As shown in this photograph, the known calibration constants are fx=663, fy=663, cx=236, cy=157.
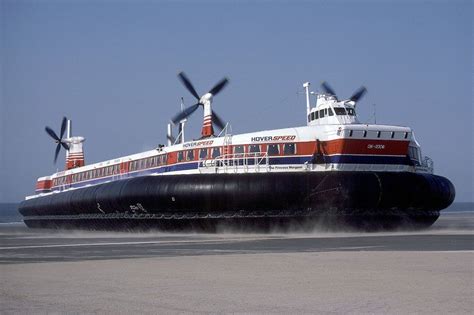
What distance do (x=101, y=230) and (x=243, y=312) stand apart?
22.7 metres

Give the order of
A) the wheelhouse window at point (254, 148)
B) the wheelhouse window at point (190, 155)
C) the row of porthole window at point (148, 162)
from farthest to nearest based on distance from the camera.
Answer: the row of porthole window at point (148, 162) < the wheelhouse window at point (190, 155) < the wheelhouse window at point (254, 148)

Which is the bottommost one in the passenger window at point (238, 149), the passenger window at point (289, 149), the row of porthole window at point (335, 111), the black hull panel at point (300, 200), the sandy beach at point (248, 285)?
the sandy beach at point (248, 285)

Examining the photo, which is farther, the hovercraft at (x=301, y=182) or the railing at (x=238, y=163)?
the railing at (x=238, y=163)

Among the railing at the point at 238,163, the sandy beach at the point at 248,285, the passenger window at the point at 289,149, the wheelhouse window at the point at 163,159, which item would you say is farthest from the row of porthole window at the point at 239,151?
the sandy beach at the point at 248,285

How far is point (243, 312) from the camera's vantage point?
5.27 m

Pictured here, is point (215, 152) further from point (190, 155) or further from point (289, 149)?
point (289, 149)

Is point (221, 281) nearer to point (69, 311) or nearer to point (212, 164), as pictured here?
point (69, 311)

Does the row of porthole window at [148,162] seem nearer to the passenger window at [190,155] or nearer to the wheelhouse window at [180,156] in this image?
the wheelhouse window at [180,156]

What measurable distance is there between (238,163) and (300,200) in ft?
10.2

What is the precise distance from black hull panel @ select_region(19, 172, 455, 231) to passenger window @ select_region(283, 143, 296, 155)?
1.25 m

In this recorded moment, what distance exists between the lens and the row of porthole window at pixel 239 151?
69.1 feet

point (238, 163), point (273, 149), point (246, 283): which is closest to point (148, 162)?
point (238, 163)

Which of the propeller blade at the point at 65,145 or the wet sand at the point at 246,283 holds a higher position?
the propeller blade at the point at 65,145

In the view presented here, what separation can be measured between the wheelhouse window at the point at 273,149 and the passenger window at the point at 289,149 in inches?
9.3
